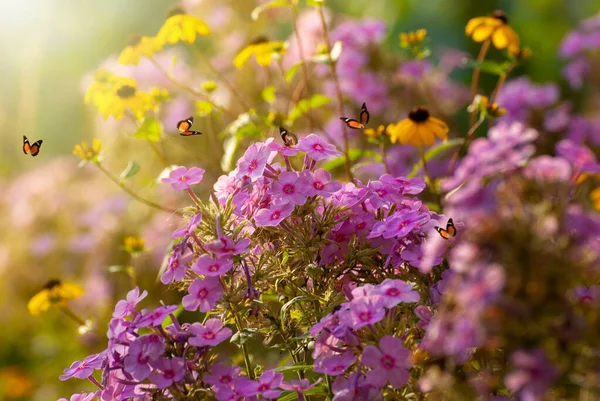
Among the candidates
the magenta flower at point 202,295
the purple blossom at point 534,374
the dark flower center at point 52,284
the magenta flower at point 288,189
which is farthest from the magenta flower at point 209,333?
the dark flower center at point 52,284

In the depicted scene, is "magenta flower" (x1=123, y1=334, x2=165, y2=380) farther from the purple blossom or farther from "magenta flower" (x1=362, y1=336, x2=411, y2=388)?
the purple blossom

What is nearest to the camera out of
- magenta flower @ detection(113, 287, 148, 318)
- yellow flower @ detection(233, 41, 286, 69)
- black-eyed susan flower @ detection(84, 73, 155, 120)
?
magenta flower @ detection(113, 287, 148, 318)

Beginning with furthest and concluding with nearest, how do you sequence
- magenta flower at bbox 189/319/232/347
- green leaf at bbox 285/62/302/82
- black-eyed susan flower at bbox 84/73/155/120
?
black-eyed susan flower at bbox 84/73/155/120 → green leaf at bbox 285/62/302/82 → magenta flower at bbox 189/319/232/347

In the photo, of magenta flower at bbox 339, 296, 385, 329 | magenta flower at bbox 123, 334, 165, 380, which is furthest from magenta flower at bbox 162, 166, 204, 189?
magenta flower at bbox 339, 296, 385, 329

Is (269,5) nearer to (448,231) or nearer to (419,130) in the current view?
(419,130)

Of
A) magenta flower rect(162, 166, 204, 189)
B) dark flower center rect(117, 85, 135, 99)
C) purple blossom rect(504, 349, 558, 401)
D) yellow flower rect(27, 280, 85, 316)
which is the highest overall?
purple blossom rect(504, 349, 558, 401)

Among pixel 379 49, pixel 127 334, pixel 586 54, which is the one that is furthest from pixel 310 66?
pixel 127 334

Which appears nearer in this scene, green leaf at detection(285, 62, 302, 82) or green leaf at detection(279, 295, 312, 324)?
green leaf at detection(279, 295, 312, 324)
